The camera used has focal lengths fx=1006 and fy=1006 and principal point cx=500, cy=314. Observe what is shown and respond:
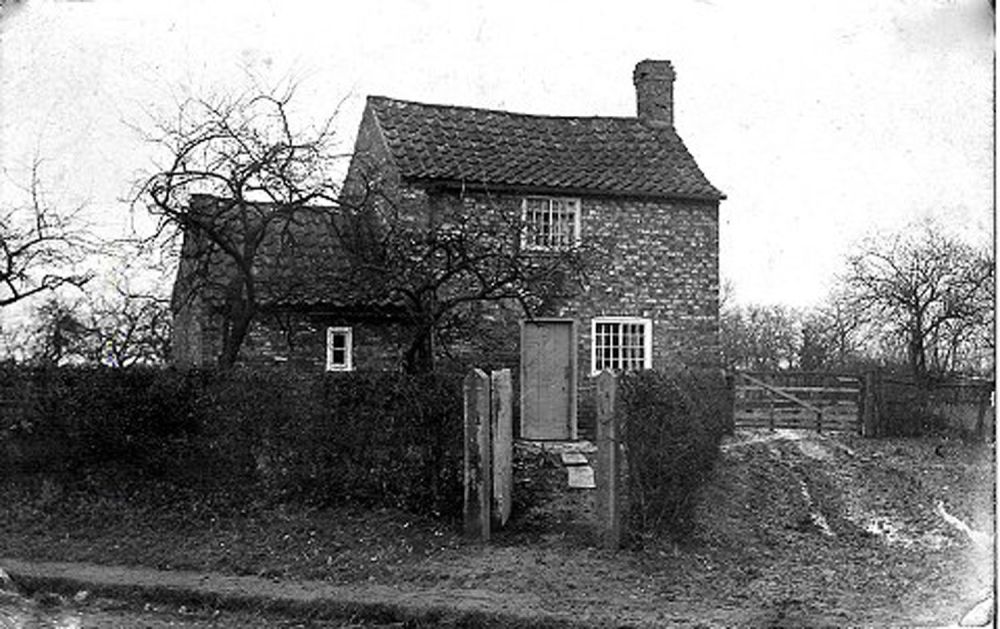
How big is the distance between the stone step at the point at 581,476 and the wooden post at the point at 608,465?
220cm

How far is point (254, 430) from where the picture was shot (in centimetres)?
1416

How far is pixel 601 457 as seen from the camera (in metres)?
12.4

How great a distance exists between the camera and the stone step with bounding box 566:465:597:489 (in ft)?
48.1

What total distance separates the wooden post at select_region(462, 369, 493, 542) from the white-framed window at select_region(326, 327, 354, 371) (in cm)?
840

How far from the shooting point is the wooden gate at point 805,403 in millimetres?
22875

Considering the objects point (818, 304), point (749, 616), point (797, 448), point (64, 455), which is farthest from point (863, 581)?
point (818, 304)

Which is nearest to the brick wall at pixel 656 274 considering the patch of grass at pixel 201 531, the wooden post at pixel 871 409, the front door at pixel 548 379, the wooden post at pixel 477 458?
the front door at pixel 548 379

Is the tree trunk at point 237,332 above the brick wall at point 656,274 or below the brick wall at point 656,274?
below

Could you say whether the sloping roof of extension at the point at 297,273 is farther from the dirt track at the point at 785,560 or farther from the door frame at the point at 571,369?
the dirt track at the point at 785,560

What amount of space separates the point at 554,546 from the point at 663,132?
14514 mm

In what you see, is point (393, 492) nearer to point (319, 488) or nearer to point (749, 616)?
point (319, 488)

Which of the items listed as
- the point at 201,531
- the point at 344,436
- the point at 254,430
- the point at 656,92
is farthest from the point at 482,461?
the point at 656,92

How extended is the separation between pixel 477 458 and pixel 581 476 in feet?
8.75

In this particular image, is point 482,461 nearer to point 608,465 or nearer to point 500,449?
point 500,449
